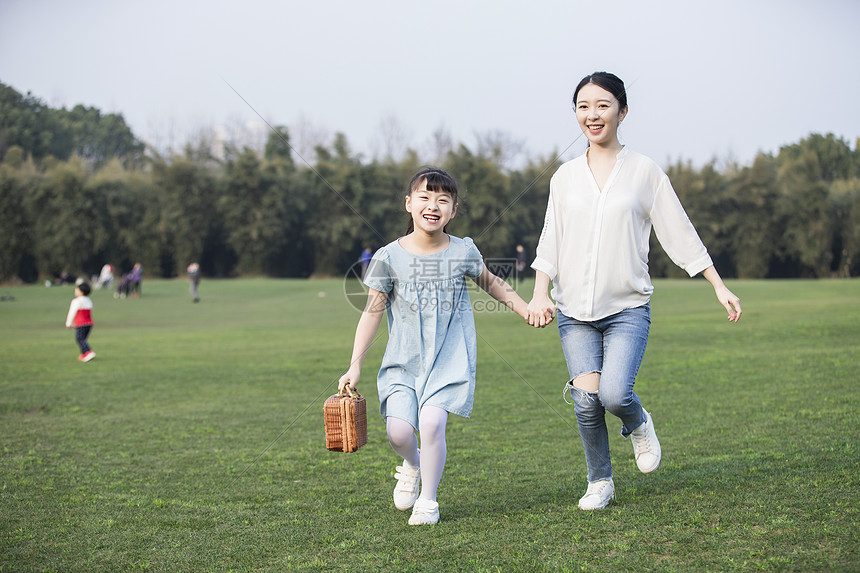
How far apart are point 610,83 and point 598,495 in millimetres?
1815

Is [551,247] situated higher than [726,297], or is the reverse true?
[551,247]

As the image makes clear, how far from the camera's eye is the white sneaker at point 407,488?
3629 millimetres

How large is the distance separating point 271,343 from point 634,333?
1133cm

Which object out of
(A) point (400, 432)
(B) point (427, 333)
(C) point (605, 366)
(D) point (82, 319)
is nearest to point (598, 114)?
(C) point (605, 366)

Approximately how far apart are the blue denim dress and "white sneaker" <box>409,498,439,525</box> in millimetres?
340

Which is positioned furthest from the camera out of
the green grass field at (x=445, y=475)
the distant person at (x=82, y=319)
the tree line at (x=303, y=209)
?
the tree line at (x=303, y=209)

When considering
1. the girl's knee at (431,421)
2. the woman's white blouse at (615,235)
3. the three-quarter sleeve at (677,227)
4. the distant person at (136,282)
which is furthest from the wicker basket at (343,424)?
the distant person at (136,282)

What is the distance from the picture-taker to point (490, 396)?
7594 mm

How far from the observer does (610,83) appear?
11.3ft

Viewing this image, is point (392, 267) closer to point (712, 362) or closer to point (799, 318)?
point (712, 362)

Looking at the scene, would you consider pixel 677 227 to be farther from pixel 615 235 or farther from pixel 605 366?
pixel 605 366

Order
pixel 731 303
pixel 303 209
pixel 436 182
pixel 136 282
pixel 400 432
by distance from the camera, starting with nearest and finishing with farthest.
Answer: pixel 731 303, pixel 400 432, pixel 436 182, pixel 136 282, pixel 303 209

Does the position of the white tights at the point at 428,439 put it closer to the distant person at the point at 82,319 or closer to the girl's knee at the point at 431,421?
the girl's knee at the point at 431,421

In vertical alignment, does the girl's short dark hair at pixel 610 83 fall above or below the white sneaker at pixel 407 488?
above
